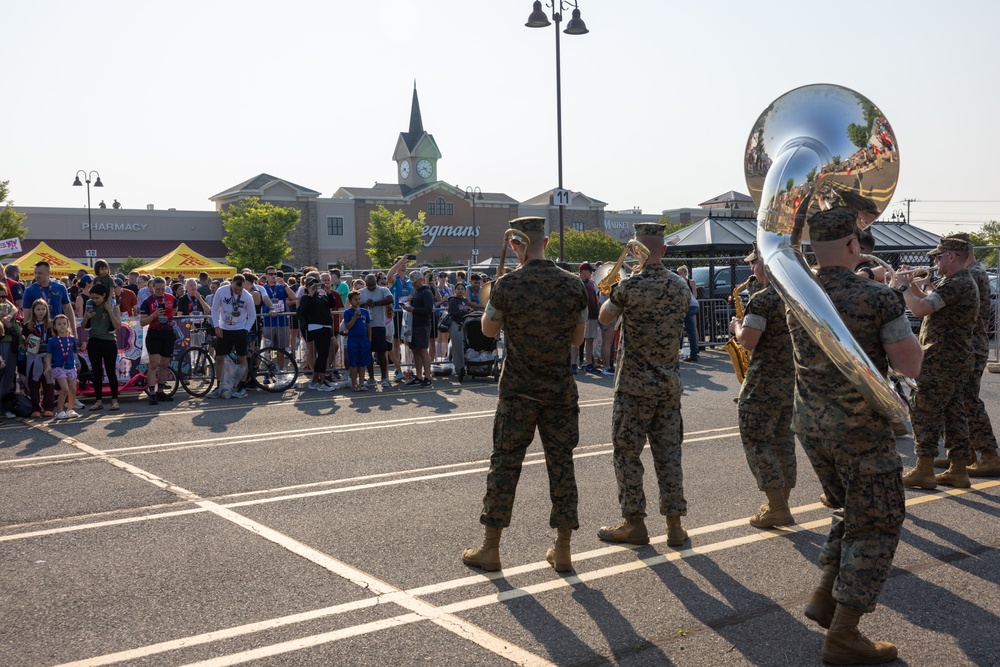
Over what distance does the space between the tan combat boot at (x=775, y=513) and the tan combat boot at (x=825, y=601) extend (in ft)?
5.85

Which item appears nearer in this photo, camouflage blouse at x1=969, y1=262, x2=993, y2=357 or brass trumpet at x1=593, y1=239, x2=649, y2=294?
brass trumpet at x1=593, y1=239, x2=649, y2=294

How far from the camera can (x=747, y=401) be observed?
612 centimetres

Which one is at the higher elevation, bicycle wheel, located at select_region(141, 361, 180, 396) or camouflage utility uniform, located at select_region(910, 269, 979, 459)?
camouflage utility uniform, located at select_region(910, 269, 979, 459)

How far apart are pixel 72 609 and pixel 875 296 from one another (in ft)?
14.1

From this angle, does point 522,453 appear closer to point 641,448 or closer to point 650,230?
point 641,448

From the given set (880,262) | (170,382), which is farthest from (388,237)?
(880,262)

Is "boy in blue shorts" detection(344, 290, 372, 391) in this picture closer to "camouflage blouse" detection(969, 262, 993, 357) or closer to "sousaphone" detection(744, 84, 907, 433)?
"camouflage blouse" detection(969, 262, 993, 357)

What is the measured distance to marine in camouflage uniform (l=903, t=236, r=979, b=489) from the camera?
22.7 feet

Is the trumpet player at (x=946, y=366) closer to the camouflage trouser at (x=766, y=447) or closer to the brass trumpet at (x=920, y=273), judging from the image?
the brass trumpet at (x=920, y=273)

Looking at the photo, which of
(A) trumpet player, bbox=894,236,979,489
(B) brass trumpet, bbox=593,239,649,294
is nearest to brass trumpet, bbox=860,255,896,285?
(A) trumpet player, bbox=894,236,979,489

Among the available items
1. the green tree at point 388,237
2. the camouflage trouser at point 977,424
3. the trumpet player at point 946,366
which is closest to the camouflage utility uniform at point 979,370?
the camouflage trouser at point 977,424

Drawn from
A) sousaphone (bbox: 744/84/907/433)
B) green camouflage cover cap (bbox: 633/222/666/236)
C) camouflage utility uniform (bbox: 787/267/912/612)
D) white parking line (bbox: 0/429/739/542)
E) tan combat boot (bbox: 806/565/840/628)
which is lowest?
white parking line (bbox: 0/429/739/542)

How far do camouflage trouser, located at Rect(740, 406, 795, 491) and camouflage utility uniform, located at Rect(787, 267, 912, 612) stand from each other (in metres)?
1.95

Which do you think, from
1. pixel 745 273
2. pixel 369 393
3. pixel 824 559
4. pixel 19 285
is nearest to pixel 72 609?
pixel 824 559
